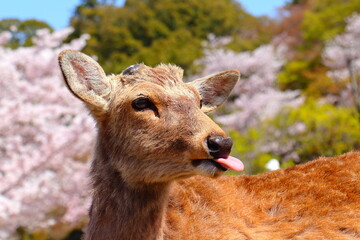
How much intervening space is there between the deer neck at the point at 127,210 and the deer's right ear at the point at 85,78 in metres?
0.41

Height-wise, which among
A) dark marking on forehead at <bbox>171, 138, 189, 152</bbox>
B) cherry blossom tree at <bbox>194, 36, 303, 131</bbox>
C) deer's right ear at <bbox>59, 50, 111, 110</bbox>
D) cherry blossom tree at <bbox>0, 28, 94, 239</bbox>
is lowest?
dark marking on forehead at <bbox>171, 138, 189, 152</bbox>

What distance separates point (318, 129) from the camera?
12531 mm

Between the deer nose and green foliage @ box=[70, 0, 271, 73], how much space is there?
2104cm

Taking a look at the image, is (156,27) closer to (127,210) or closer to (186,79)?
(186,79)

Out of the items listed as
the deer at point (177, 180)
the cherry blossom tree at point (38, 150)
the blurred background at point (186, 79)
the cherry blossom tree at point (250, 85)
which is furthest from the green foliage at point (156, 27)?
the deer at point (177, 180)

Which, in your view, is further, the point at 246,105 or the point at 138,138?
the point at 246,105

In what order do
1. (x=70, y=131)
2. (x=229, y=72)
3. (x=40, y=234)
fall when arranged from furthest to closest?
1. (x=40, y=234)
2. (x=70, y=131)
3. (x=229, y=72)

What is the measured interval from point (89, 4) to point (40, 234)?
28.5 metres

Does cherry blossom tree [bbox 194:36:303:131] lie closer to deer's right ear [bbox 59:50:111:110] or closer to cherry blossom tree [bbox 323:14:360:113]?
cherry blossom tree [bbox 323:14:360:113]

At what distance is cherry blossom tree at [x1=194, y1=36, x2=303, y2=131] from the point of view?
17594 millimetres

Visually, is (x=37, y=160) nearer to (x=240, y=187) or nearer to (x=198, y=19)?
(x=240, y=187)

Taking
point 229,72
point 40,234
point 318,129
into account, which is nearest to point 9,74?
point 40,234

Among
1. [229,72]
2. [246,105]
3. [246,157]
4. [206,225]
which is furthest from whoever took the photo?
[246,105]

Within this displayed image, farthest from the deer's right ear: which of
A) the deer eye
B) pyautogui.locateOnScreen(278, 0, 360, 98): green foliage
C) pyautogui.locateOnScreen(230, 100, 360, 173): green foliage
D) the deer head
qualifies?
pyautogui.locateOnScreen(278, 0, 360, 98): green foliage
